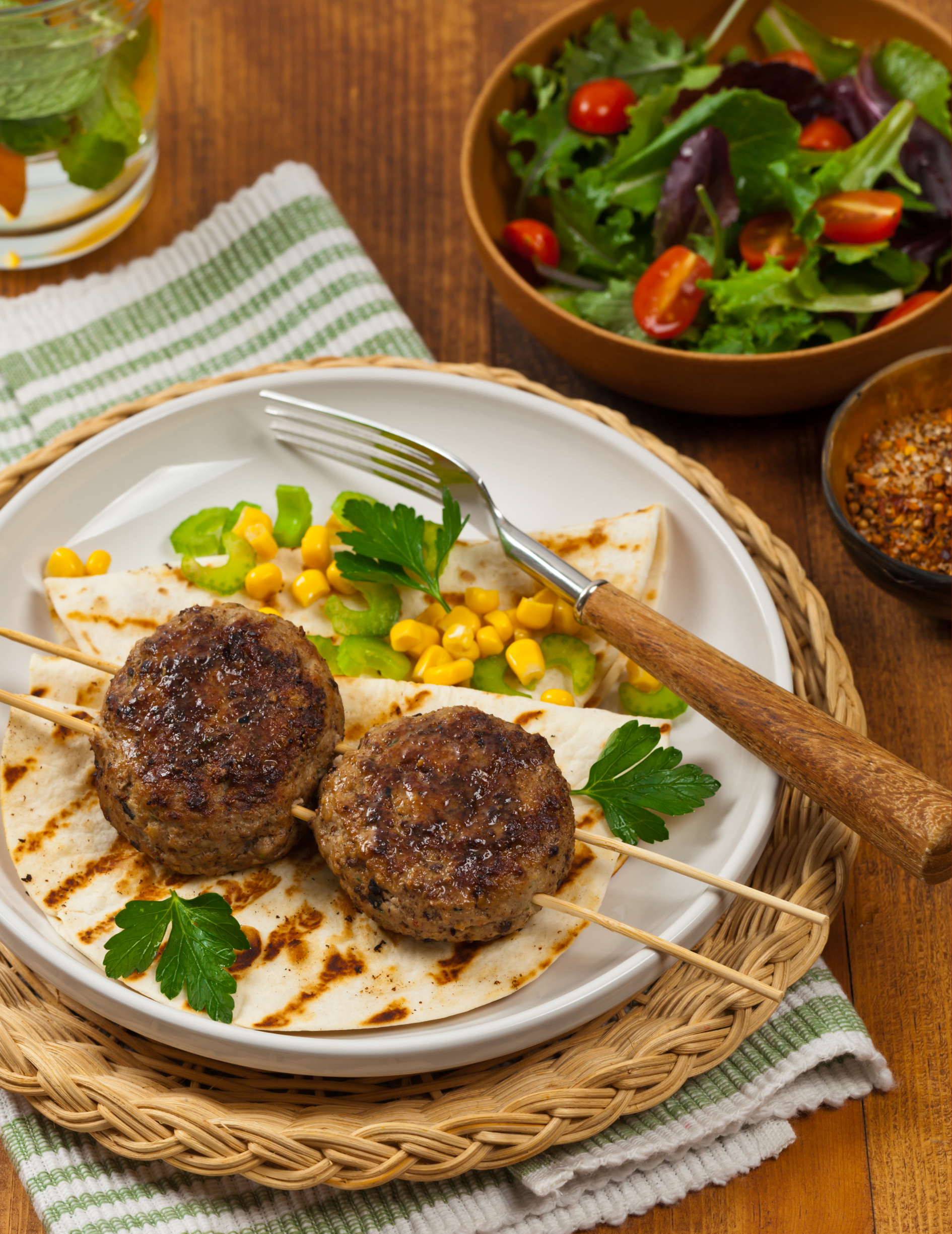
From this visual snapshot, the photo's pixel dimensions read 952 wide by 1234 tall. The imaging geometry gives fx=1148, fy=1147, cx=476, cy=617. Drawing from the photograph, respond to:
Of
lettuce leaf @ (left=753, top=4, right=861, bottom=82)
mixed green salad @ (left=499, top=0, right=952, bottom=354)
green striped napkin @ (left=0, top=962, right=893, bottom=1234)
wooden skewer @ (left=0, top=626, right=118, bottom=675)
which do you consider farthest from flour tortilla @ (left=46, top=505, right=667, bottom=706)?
lettuce leaf @ (left=753, top=4, right=861, bottom=82)

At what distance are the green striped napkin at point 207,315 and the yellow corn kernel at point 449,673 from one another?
1637mm

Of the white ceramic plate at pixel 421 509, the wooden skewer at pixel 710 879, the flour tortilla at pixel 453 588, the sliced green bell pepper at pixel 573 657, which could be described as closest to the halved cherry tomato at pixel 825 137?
the white ceramic plate at pixel 421 509

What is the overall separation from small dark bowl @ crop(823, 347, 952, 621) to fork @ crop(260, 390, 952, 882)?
0.80m

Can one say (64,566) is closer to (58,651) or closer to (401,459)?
(58,651)

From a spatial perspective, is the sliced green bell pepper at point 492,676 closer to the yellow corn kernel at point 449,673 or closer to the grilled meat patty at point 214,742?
the yellow corn kernel at point 449,673

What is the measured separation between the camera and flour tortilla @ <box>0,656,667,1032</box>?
2.84 meters

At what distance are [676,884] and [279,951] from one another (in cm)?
108

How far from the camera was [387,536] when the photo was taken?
3.53 m

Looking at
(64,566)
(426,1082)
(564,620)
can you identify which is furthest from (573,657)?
(64,566)

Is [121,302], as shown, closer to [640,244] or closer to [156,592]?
[156,592]

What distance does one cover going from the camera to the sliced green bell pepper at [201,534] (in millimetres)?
3814

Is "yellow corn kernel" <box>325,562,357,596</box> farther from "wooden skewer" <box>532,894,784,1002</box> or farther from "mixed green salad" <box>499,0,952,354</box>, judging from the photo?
"mixed green salad" <box>499,0,952,354</box>

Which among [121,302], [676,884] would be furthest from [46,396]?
[676,884]

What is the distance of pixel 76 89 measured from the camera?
4301mm
